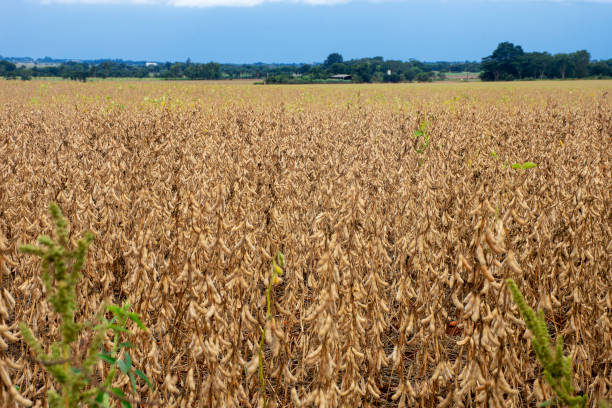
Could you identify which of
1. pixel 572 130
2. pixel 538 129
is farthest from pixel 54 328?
pixel 572 130

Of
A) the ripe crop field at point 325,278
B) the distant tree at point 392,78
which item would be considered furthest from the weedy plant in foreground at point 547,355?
the distant tree at point 392,78

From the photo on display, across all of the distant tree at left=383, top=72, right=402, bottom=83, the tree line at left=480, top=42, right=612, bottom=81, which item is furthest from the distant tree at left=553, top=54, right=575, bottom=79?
the distant tree at left=383, top=72, right=402, bottom=83

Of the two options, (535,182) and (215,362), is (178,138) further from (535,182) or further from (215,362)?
(215,362)

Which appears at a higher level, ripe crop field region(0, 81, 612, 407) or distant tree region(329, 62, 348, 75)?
distant tree region(329, 62, 348, 75)

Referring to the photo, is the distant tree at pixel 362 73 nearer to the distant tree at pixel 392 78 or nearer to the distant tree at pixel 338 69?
the distant tree at pixel 338 69

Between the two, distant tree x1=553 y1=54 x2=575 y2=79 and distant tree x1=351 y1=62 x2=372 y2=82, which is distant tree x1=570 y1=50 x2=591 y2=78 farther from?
distant tree x1=351 y1=62 x2=372 y2=82

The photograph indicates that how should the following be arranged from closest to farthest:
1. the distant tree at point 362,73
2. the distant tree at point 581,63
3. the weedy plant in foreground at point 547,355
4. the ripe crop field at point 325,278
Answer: the weedy plant in foreground at point 547,355 → the ripe crop field at point 325,278 → the distant tree at point 362,73 → the distant tree at point 581,63


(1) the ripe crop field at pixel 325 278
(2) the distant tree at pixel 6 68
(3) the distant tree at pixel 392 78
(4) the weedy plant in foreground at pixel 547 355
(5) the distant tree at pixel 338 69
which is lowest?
(1) the ripe crop field at pixel 325 278

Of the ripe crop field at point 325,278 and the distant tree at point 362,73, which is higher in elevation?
the distant tree at point 362,73

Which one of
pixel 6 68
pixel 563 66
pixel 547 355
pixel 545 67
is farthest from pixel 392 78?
pixel 547 355

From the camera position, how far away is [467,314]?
1889 millimetres

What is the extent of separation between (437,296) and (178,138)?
183 inches

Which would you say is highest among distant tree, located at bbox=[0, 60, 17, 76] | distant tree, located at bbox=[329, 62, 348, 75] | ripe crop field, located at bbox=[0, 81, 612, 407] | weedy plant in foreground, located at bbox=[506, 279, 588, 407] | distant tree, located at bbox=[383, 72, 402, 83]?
distant tree, located at bbox=[329, 62, 348, 75]

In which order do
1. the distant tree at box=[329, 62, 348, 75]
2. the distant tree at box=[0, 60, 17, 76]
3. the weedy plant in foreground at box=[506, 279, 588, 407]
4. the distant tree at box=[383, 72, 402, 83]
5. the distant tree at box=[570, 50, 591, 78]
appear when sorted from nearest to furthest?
the weedy plant in foreground at box=[506, 279, 588, 407]
the distant tree at box=[383, 72, 402, 83]
the distant tree at box=[0, 60, 17, 76]
the distant tree at box=[570, 50, 591, 78]
the distant tree at box=[329, 62, 348, 75]
